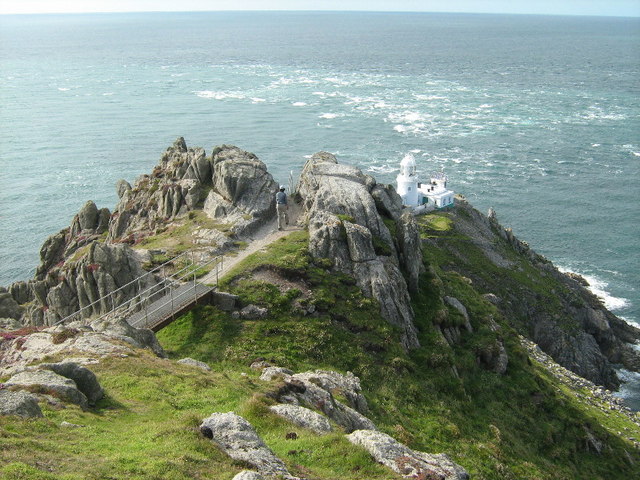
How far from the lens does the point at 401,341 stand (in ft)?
133

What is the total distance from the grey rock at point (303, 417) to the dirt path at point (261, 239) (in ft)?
54.1

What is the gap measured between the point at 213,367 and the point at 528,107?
165m

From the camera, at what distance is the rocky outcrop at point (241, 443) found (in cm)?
1989

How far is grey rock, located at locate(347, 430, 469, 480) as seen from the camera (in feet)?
75.0

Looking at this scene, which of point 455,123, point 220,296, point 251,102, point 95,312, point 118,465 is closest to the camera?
point 118,465

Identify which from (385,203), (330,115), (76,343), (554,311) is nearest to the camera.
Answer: (76,343)

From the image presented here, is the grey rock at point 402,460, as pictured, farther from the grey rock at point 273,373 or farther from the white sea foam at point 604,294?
the white sea foam at point 604,294

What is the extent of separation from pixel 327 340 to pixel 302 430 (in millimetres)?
13967

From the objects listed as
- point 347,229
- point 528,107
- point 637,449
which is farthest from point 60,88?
point 637,449

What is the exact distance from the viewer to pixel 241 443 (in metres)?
20.7

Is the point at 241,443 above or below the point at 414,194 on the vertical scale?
above

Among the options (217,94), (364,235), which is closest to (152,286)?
(364,235)

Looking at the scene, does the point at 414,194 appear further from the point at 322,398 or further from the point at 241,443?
the point at 241,443

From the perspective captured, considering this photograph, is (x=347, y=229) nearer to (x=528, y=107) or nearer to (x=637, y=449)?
(x=637, y=449)
